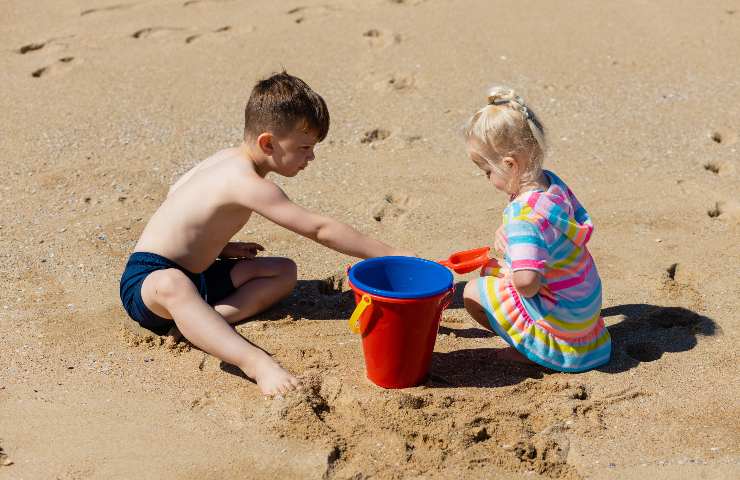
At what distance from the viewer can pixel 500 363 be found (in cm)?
326

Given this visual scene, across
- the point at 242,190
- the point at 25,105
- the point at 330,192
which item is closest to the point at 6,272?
the point at 242,190

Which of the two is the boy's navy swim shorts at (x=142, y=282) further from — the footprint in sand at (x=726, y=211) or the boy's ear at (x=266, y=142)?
the footprint in sand at (x=726, y=211)

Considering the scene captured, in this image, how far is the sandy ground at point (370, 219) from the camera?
2820mm

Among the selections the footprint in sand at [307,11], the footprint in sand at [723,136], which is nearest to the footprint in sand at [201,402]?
the footprint in sand at [723,136]

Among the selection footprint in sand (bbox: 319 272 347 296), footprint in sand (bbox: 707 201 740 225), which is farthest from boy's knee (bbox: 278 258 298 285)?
footprint in sand (bbox: 707 201 740 225)

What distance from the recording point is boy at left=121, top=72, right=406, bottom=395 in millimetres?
3172

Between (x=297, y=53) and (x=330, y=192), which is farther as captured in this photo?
(x=297, y=53)

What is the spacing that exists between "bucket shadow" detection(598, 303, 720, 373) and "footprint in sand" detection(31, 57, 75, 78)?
11.8 feet

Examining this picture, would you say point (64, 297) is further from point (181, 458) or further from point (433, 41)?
point (433, 41)

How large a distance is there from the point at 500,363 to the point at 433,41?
3.11 m

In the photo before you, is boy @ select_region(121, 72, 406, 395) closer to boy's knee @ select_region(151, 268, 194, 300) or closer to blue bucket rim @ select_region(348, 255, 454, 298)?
boy's knee @ select_region(151, 268, 194, 300)

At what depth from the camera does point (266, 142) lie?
329 cm

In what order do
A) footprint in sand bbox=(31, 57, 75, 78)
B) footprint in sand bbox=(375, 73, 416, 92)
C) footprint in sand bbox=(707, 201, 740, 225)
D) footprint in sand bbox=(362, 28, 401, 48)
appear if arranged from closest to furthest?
footprint in sand bbox=(707, 201, 740, 225) < footprint in sand bbox=(375, 73, 416, 92) < footprint in sand bbox=(31, 57, 75, 78) < footprint in sand bbox=(362, 28, 401, 48)

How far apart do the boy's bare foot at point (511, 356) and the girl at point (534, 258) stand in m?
0.05
